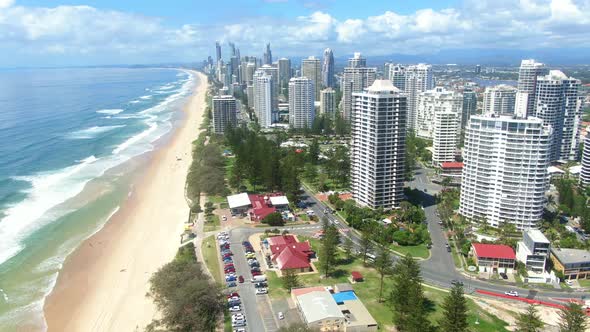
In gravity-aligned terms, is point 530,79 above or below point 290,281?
above

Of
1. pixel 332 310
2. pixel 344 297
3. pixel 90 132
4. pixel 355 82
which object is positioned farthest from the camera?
pixel 355 82

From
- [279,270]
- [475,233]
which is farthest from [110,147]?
[475,233]

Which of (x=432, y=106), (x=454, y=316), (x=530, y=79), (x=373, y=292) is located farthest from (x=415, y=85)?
(x=454, y=316)

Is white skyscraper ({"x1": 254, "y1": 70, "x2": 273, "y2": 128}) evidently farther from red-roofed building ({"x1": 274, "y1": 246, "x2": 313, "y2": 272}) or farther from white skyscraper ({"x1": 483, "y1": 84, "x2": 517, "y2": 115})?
red-roofed building ({"x1": 274, "y1": 246, "x2": 313, "y2": 272})

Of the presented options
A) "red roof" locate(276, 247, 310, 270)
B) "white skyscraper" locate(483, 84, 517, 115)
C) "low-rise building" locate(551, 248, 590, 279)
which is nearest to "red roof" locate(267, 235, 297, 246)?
"red roof" locate(276, 247, 310, 270)

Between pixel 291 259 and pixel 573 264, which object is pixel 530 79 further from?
pixel 291 259

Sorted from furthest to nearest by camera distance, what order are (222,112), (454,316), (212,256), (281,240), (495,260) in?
1. (222,112)
2. (281,240)
3. (212,256)
4. (495,260)
5. (454,316)
